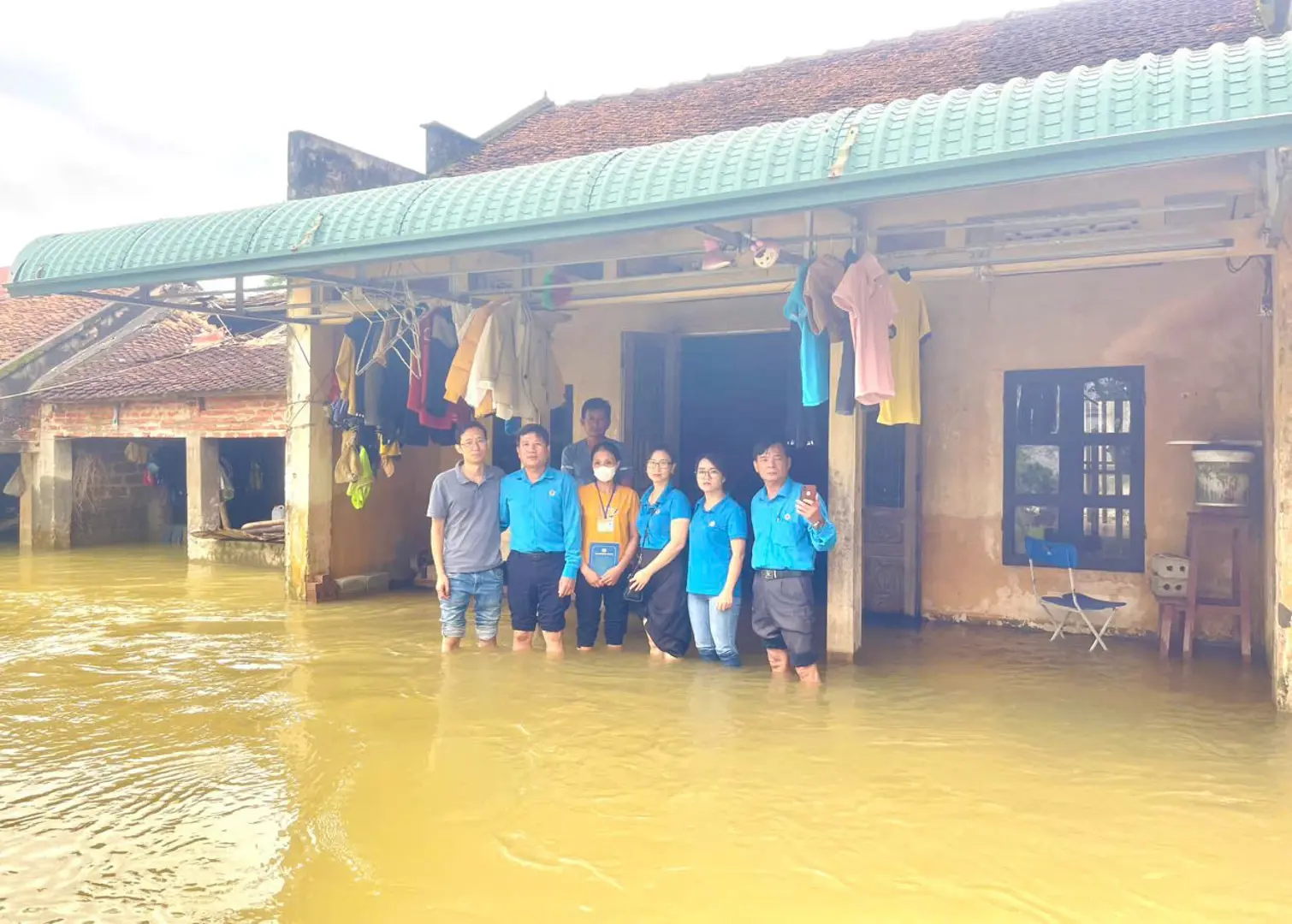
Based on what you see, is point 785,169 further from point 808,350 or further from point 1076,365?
point 1076,365

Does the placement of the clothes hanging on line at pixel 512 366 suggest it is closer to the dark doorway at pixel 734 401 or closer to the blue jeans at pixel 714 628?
the dark doorway at pixel 734 401

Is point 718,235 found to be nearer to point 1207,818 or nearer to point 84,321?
point 1207,818

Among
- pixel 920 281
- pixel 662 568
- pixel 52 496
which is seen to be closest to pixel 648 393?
pixel 920 281

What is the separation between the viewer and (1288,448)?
5613mm

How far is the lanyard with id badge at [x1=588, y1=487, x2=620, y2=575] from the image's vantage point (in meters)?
7.14

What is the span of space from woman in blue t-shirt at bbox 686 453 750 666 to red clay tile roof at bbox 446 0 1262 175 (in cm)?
459

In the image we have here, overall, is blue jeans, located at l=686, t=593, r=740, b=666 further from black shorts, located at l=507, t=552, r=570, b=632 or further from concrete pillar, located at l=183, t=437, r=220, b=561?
concrete pillar, located at l=183, t=437, r=220, b=561

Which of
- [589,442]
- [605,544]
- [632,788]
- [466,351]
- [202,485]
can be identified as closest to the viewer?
[632,788]

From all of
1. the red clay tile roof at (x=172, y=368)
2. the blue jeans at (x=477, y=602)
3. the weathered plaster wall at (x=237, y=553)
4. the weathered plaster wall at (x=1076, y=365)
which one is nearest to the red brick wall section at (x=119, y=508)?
the red clay tile roof at (x=172, y=368)

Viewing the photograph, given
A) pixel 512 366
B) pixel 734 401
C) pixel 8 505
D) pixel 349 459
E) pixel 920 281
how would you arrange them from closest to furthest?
1. pixel 512 366
2. pixel 920 281
3. pixel 349 459
4. pixel 734 401
5. pixel 8 505

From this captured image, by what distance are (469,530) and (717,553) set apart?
176 centimetres

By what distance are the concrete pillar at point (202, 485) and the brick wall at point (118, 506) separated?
2805 mm

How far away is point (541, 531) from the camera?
275 inches

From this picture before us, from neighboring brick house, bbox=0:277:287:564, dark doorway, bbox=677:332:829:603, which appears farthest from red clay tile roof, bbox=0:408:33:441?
dark doorway, bbox=677:332:829:603
